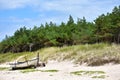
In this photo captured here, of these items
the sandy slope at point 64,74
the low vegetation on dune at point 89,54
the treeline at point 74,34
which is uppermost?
the treeline at point 74,34

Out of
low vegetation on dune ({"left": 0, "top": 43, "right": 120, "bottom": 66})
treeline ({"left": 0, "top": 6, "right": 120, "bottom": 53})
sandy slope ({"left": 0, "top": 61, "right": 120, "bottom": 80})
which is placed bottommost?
sandy slope ({"left": 0, "top": 61, "right": 120, "bottom": 80})

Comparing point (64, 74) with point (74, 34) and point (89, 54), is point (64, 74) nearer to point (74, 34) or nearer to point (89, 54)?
point (89, 54)

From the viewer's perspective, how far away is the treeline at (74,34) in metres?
66.8

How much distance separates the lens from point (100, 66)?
1121 inches

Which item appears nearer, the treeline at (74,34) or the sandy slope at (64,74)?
the sandy slope at (64,74)

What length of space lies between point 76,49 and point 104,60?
7.45 metres

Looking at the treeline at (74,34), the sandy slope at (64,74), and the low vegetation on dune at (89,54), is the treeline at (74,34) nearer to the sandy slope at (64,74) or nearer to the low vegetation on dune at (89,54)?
the low vegetation on dune at (89,54)

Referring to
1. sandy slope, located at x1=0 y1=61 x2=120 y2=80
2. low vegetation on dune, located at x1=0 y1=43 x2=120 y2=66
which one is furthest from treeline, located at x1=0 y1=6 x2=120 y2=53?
sandy slope, located at x1=0 y1=61 x2=120 y2=80

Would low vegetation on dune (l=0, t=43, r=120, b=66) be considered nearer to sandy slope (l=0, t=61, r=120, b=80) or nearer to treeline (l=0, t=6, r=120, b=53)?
sandy slope (l=0, t=61, r=120, b=80)

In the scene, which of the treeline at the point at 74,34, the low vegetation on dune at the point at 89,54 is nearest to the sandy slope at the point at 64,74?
the low vegetation on dune at the point at 89,54

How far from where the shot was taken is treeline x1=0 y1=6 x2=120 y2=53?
219 feet

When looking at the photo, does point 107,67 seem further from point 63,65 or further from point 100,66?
point 63,65

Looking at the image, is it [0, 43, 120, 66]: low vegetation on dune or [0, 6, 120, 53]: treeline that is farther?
[0, 6, 120, 53]: treeline

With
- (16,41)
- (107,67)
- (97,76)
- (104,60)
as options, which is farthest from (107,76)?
(16,41)
